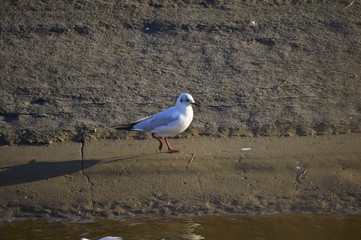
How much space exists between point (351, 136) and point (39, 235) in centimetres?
453

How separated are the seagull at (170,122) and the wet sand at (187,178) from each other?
33 cm

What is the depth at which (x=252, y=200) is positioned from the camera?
6.73 meters

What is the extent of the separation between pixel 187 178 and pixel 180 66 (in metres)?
A: 3.18

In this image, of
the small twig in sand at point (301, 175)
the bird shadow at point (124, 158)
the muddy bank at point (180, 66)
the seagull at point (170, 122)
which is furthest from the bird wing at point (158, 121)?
the small twig in sand at point (301, 175)

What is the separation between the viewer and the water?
20.3 feet

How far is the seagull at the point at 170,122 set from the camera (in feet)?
24.5

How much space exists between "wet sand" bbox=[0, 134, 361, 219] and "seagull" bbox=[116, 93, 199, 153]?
1.09ft

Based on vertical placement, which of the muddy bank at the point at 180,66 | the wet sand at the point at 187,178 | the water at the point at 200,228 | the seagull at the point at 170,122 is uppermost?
the muddy bank at the point at 180,66

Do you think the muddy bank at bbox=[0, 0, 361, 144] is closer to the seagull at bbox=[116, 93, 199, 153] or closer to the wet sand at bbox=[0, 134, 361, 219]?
the wet sand at bbox=[0, 134, 361, 219]

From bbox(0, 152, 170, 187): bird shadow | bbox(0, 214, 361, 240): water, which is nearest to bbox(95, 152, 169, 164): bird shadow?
bbox(0, 152, 170, 187): bird shadow

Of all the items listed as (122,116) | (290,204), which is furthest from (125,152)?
(290,204)

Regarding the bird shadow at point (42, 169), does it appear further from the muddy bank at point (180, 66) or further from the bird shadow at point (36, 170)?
the muddy bank at point (180, 66)

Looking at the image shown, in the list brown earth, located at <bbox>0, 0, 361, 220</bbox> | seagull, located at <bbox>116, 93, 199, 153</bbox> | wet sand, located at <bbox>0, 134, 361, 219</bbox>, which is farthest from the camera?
seagull, located at <bbox>116, 93, 199, 153</bbox>

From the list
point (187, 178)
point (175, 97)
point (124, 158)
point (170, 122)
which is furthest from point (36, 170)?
point (175, 97)
